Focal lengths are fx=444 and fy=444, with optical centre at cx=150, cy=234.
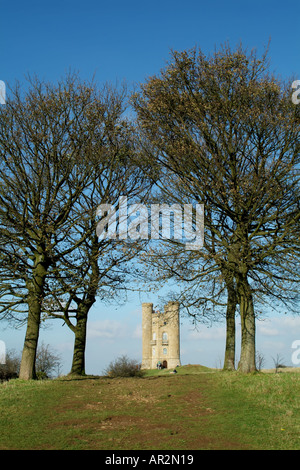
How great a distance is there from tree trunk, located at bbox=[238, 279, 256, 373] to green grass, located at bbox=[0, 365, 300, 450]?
72 centimetres

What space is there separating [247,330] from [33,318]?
9807mm

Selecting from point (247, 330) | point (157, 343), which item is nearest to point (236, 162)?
point (247, 330)

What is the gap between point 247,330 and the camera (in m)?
19.3

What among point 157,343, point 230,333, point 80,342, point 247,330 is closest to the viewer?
point 247,330

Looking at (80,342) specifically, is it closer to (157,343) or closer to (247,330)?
(247,330)

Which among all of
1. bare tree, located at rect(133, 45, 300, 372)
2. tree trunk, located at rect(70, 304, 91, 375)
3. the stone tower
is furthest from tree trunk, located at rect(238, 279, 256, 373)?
the stone tower

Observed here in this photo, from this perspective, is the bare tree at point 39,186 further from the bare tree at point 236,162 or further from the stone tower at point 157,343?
the stone tower at point 157,343

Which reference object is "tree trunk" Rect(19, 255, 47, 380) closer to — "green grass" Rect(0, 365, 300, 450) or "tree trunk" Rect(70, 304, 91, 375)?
"green grass" Rect(0, 365, 300, 450)

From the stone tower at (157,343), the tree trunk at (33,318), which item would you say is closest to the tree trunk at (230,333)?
the tree trunk at (33,318)

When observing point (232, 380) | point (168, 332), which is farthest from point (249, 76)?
point (168, 332)

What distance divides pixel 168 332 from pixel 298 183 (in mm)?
49443

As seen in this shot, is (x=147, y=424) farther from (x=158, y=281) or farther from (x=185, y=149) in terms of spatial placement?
(x=185, y=149)

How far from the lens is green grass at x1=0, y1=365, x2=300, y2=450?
11.5 metres

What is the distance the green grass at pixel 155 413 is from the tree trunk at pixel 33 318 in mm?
920
